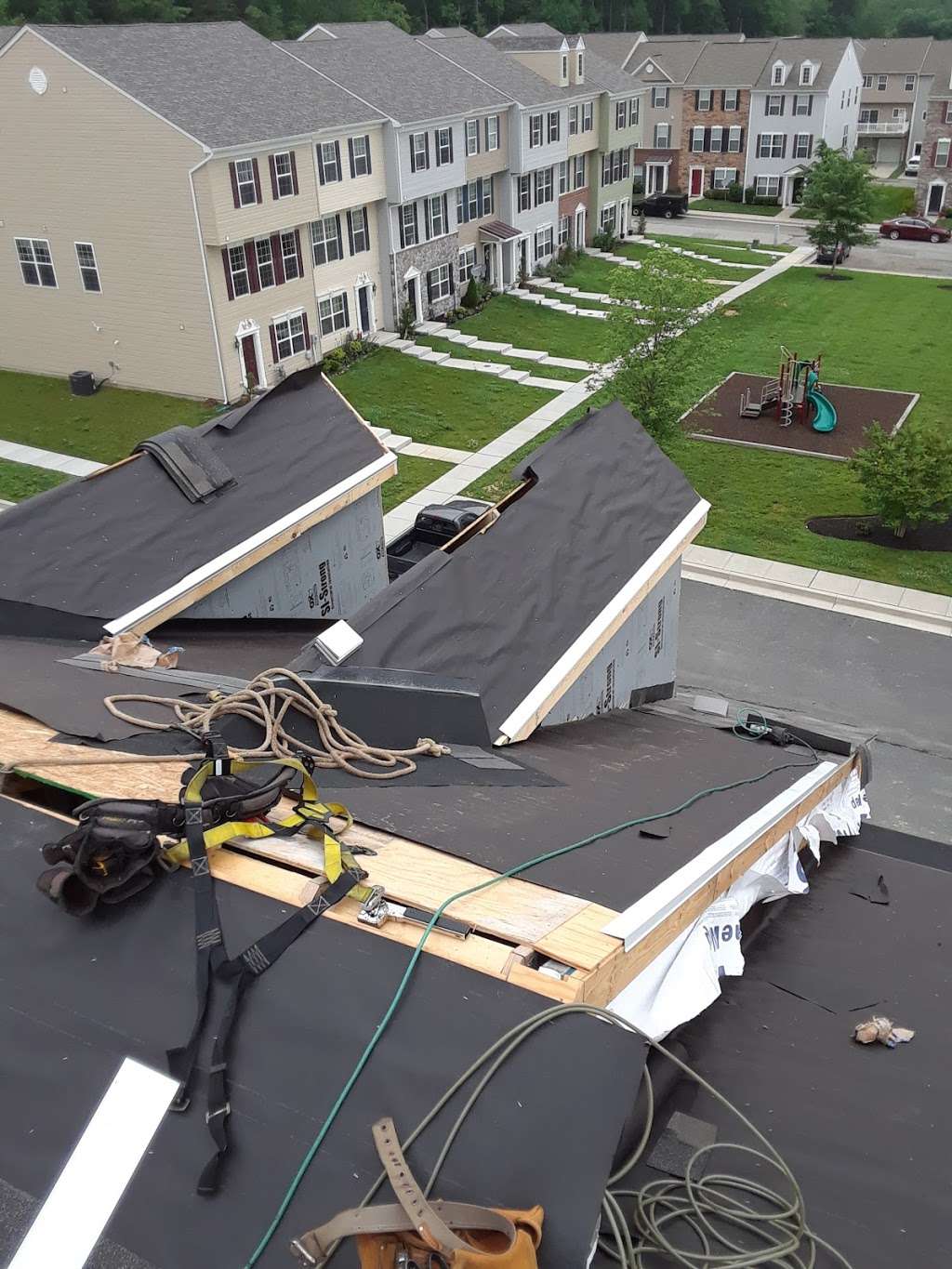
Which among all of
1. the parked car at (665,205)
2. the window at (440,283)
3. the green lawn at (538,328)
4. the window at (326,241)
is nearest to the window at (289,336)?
the window at (326,241)

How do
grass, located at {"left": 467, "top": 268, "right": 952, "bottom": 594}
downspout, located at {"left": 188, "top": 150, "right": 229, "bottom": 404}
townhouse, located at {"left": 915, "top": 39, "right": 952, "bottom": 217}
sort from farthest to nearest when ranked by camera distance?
townhouse, located at {"left": 915, "top": 39, "right": 952, "bottom": 217}, downspout, located at {"left": 188, "top": 150, "right": 229, "bottom": 404}, grass, located at {"left": 467, "top": 268, "right": 952, "bottom": 594}

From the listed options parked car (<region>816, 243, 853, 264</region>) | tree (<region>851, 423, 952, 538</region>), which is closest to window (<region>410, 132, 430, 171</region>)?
tree (<region>851, 423, 952, 538</region>)

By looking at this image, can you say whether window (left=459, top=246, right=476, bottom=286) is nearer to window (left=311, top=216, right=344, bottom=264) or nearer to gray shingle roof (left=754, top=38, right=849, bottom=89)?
window (left=311, top=216, right=344, bottom=264)

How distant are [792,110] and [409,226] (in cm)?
4326

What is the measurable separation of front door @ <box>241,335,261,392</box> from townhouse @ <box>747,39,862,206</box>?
165ft

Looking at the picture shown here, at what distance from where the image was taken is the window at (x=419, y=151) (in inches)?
1638

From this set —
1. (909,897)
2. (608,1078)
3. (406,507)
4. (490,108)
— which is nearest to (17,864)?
(608,1078)

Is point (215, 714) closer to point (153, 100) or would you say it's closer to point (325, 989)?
point (325, 989)

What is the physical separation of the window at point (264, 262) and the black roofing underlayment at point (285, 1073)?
33939mm

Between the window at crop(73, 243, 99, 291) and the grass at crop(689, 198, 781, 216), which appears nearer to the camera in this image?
the window at crop(73, 243, 99, 291)

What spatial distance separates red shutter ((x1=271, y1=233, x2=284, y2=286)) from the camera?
36.4 metres

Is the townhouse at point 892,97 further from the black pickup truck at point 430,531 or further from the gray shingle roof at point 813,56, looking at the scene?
the black pickup truck at point 430,531

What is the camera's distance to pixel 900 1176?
18.2ft

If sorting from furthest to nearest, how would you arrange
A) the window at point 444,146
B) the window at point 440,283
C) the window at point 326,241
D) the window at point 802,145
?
the window at point 802,145 < the window at point 440,283 < the window at point 444,146 < the window at point 326,241
